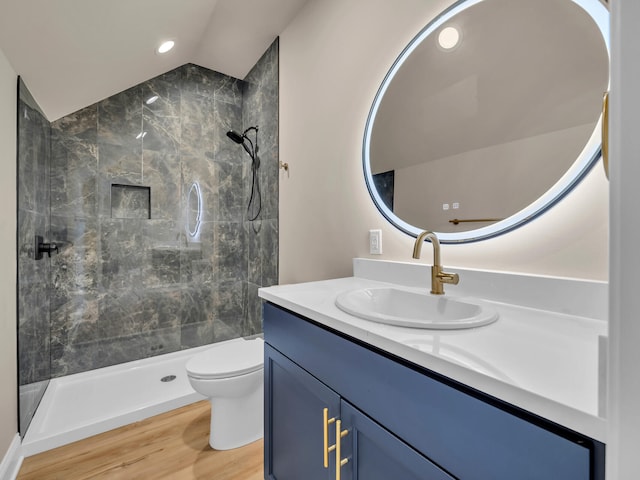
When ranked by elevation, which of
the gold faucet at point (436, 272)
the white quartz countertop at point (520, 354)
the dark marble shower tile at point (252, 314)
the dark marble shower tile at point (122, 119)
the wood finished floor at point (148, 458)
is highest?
the dark marble shower tile at point (122, 119)

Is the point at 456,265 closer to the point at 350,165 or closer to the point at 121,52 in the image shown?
the point at 350,165

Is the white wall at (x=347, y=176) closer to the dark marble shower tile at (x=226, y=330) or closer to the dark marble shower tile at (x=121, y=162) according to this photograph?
the dark marble shower tile at (x=226, y=330)

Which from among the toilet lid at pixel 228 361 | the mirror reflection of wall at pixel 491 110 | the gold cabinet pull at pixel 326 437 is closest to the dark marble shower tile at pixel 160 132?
the toilet lid at pixel 228 361

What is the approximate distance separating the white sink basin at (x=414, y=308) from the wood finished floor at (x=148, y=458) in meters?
1.06

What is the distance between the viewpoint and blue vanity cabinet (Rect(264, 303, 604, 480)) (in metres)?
0.45

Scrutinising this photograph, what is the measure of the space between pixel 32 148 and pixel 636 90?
2.43 meters

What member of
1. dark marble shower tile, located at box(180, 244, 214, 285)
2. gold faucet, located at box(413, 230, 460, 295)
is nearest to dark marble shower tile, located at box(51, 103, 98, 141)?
dark marble shower tile, located at box(180, 244, 214, 285)

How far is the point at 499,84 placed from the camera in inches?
41.6

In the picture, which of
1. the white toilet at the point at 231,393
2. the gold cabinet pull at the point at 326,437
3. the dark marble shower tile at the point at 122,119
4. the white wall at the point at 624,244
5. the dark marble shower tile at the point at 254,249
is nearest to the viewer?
the white wall at the point at 624,244

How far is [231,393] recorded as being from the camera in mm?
1559

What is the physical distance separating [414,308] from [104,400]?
6.89 ft

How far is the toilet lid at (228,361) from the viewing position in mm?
1534

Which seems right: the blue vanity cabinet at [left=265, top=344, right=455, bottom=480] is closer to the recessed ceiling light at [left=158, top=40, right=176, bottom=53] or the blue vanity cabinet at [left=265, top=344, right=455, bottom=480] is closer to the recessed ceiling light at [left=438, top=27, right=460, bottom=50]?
the recessed ceiling light at [left=438, top=27, right=460, bottom=50]

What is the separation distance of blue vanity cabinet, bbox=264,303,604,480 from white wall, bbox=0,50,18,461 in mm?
1223
